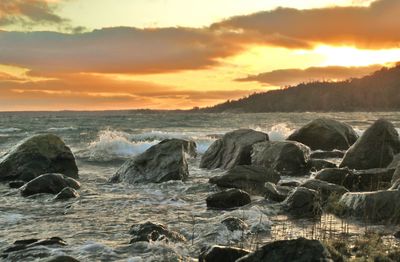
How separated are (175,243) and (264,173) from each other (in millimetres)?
7099

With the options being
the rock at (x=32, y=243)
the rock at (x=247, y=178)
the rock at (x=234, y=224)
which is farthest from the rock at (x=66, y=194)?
the rock at (x=234, y=224)

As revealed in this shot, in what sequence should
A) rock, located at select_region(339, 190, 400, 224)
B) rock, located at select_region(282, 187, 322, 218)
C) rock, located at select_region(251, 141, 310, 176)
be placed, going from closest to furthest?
rock, located at select_region(339, 190, 400, 224)
rock, located at select_region(282, 187, 322, 218)
rock, located at select_region(251, 141, 310, 176)

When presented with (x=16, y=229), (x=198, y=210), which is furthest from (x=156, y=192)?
(x=16, y=229)

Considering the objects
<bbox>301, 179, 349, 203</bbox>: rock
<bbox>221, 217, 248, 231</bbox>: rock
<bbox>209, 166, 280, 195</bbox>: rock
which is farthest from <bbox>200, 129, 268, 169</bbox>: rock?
<bbox>221, 217, 248, 231</bbox>: rock

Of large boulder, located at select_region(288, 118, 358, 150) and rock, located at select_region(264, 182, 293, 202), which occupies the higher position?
large boulder, located at select_region(288, 118, 358, 150)

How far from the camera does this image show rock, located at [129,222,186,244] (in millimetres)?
9172

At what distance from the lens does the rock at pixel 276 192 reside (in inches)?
528

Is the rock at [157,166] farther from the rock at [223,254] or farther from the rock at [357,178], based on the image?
the rock at [223,254]

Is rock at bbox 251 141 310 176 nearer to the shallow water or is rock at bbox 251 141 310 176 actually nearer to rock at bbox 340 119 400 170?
rock at bbox 340 119 400 170

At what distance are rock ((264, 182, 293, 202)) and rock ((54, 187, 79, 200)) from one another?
5254 mm

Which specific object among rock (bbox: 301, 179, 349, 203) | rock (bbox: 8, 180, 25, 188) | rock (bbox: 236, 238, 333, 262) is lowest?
rock (bbox: 8, 180, 25, 188)

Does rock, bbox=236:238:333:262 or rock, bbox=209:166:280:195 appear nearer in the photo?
rock, bbox=236:238:333:262

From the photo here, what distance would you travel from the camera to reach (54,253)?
27.5ft

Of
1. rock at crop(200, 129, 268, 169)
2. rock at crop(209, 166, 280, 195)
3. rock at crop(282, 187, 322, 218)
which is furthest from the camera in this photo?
rock at crop(200, 129, 268, 169)
